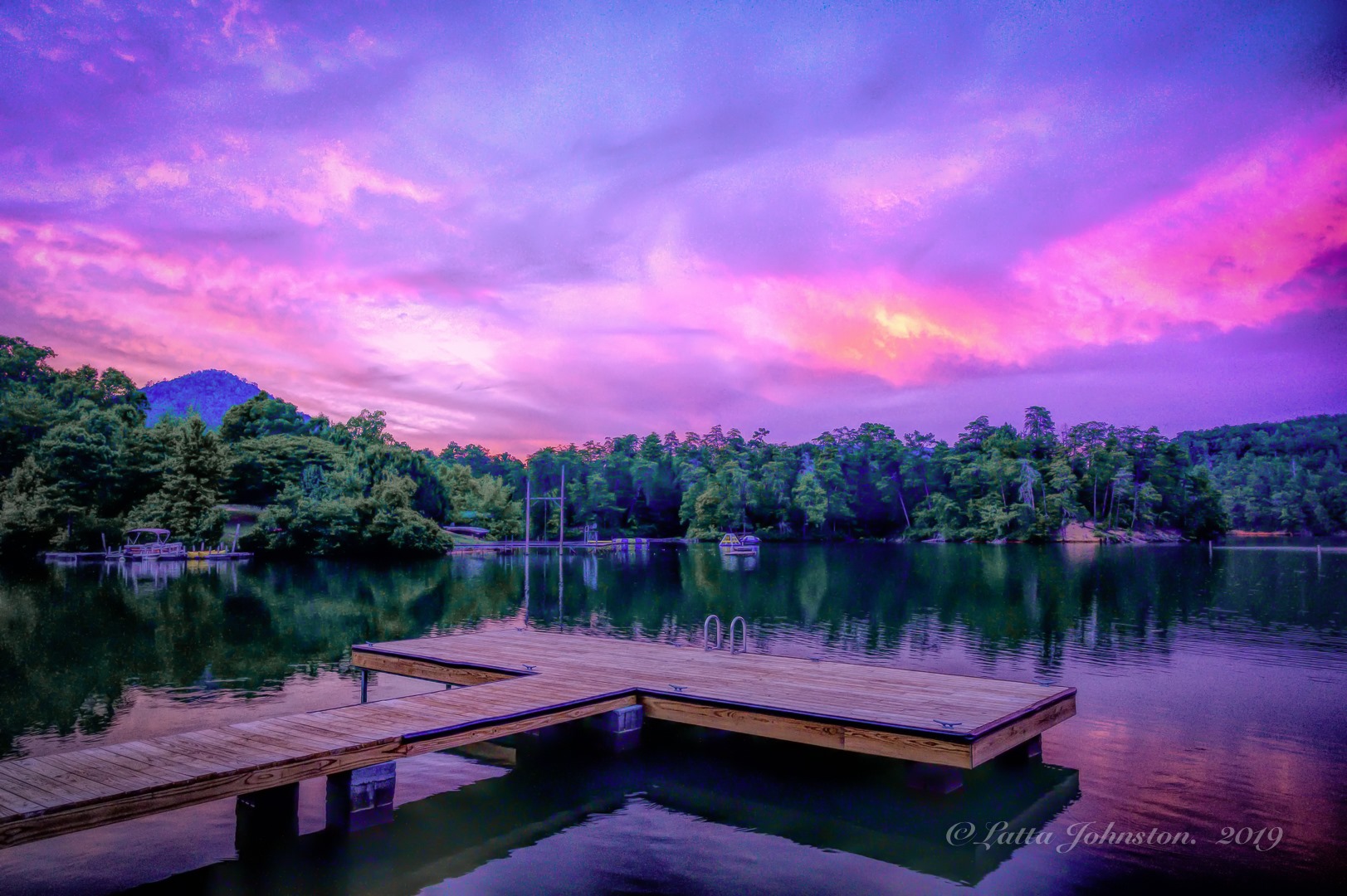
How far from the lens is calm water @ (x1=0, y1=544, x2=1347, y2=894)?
21.8ft

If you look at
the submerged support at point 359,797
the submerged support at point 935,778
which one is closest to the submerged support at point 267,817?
the submerged support at point 359,797

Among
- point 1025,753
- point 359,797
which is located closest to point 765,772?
point 1025,753

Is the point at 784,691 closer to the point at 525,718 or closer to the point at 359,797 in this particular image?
the point at 525,718

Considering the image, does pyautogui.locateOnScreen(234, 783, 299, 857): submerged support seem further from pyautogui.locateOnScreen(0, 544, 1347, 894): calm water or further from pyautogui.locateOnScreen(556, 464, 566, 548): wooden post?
pyautogui.locateOnScreen(556, 464, 566, 548): wooden post

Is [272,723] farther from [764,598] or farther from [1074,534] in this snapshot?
[1074,534]

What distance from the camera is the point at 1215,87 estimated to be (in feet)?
112

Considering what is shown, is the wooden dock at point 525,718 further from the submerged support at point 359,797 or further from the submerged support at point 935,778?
the submerged support at point 935,778

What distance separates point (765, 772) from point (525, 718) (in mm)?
2699

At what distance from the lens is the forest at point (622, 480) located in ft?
178

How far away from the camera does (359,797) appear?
731cm

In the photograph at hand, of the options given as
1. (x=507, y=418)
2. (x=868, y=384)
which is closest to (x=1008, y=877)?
(x=507, y=418)

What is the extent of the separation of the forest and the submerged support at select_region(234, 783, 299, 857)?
168 feet

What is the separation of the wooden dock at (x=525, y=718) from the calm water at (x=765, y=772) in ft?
2.25

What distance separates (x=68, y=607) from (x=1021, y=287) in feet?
125
